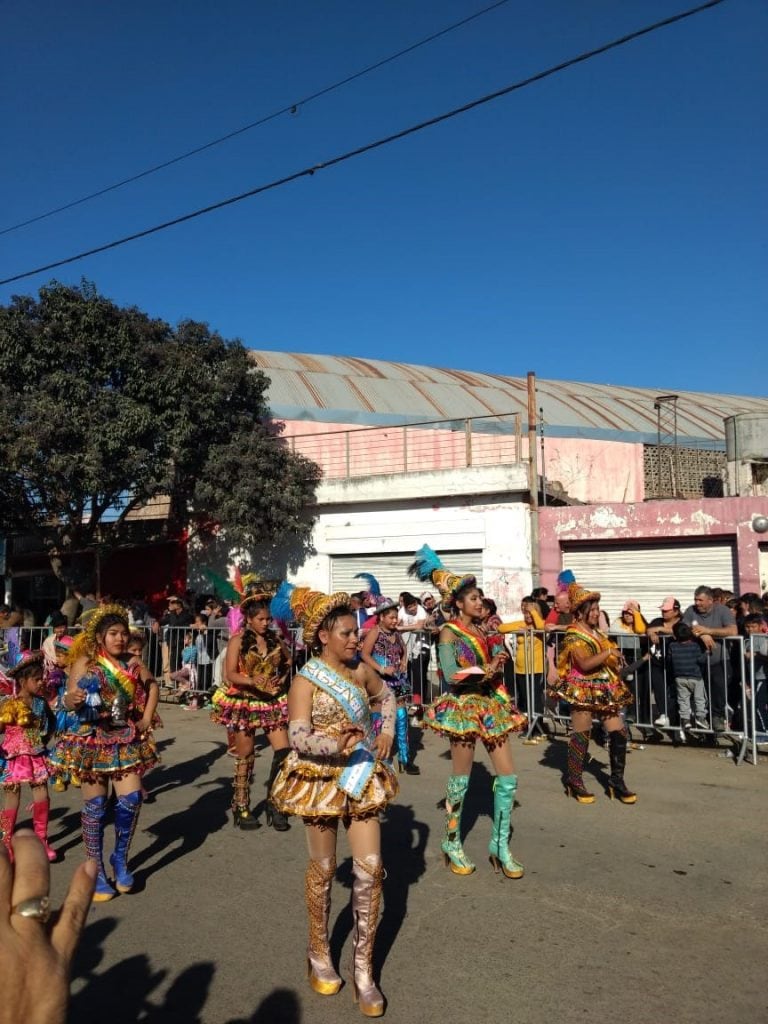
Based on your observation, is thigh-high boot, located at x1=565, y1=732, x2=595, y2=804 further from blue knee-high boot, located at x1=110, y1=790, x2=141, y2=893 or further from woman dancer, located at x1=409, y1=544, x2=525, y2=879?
blue knee-high boot, located at x1=110, y1=790, x2=141, y2=893

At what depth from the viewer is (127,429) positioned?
16.3 metres

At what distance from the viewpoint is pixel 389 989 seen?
394 cm

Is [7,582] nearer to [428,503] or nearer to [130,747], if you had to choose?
[428,503]

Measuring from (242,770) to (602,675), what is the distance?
3.16 m

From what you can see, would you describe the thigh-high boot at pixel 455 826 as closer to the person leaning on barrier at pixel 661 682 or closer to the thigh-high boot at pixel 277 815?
the thigh-high boot at pixel 277 815

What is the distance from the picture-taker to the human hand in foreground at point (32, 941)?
175cm

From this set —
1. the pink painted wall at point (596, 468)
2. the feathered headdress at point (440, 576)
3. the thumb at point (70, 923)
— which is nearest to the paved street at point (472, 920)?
the feathered headdress at point (440, 576)

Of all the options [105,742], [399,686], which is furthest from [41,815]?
[399,686]

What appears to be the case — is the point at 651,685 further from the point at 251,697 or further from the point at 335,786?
the point at 335,786

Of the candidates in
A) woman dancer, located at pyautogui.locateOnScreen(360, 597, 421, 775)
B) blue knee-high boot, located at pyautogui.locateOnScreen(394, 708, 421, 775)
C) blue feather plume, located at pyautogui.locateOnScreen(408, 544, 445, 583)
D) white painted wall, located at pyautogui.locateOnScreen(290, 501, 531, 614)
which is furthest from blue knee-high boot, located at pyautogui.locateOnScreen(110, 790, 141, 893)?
white painted wall, located at pyautogui.locateOnScreen(290, 501, 531, 614)

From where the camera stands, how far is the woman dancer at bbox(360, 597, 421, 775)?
8516 millimetres

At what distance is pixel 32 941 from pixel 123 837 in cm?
376

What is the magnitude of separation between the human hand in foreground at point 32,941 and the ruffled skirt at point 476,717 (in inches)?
157

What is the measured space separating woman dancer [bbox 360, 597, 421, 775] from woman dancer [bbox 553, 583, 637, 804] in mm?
1776
